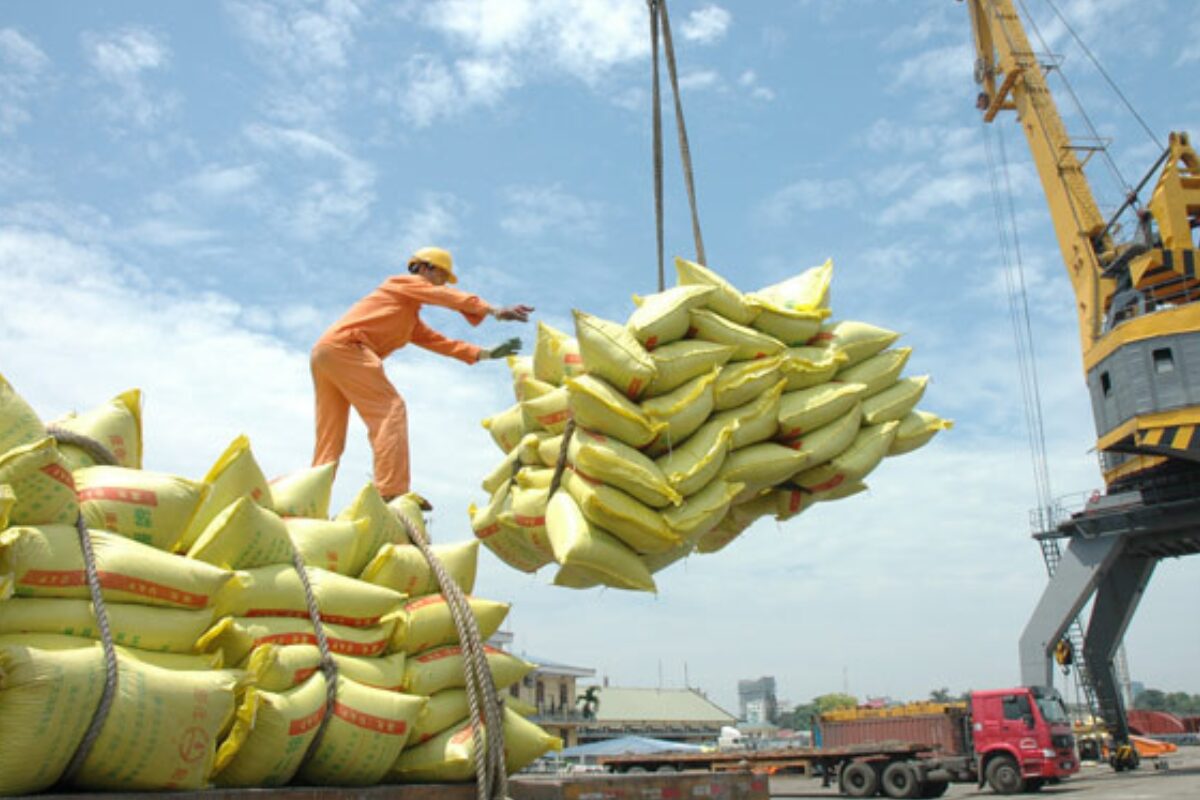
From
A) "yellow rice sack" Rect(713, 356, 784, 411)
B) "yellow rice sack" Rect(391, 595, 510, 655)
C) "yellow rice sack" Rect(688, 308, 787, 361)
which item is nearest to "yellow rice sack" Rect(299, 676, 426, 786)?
"yellow rice sack" Rect(391, 595, 510, 655)

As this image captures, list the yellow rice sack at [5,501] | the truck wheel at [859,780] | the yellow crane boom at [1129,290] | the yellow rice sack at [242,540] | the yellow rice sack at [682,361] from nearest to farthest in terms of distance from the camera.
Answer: the yellow rice sack at [5,501]
the yellow rice sack at [242,540]
the yellow rice sack at [682,361]
the truck wheel at [859,780]
the yellow crane boom at [1129,290]

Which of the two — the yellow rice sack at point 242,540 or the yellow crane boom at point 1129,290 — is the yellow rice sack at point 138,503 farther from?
the yellow crane boom at point 1129,290

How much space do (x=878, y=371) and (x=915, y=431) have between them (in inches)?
13.5

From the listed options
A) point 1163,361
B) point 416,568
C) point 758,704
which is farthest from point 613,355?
point 758,704

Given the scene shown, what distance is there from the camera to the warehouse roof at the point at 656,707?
1900 inches

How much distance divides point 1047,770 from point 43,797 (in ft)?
59.0

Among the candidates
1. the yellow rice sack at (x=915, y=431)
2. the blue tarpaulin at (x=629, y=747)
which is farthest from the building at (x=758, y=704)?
the yellow rice sack at (x=915, y=431)

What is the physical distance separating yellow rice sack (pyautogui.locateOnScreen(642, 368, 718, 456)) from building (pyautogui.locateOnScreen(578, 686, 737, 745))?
4251 centimetres

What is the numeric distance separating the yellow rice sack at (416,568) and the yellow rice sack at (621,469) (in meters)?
0.60

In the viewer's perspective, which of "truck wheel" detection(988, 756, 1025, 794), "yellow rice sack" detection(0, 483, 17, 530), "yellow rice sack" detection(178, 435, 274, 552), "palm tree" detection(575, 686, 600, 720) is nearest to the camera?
"yellow rice sack" detection(0, 483, 17, 530)

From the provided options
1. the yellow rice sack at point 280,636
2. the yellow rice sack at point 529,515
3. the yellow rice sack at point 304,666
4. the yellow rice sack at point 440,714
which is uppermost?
the yellow rice sack at point 529,515

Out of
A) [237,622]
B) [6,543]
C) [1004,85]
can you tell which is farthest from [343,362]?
[1004,85]

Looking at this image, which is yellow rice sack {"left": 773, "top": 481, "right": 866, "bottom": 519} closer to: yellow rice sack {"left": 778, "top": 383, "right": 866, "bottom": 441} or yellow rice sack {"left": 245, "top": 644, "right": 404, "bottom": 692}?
yellow rice sack {"left": 778, "top": 383, "right": 866, "bottom": 441}

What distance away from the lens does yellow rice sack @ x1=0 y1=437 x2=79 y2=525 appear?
2133 millimetres
